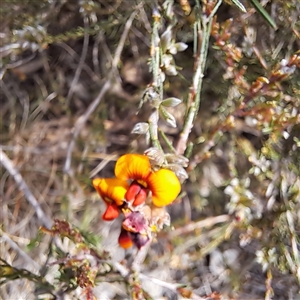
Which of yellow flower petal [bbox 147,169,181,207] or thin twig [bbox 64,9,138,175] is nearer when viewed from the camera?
yellow flower petal [bbox 147,169,181,207]

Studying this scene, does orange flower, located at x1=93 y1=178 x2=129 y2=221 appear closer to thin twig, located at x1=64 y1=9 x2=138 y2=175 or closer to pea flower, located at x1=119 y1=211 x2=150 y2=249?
pea flower, located at x1=119 y1=211 x2=150 y2=249

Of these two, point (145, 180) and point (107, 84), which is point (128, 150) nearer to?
point (107, 84)

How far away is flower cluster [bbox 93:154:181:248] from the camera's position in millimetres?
977

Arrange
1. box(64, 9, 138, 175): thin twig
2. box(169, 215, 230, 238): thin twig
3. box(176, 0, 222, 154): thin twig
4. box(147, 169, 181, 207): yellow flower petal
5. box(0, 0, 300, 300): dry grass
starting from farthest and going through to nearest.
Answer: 1. box(169, 215, 230, 238): thin twig
2. box(64, 9, 138, 175): thin twig
3. box(0, 0, 300, 300): dry grass
4. box(176, 0, 222, 154): thin twig
5. box(147, 169, 181, 207): yellow flower petal

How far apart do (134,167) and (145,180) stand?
0.12ft

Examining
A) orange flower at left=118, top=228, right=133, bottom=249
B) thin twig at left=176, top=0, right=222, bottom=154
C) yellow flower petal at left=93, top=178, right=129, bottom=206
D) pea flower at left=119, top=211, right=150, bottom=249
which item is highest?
thin twig at left=176, top=0, right=222, bottom=154

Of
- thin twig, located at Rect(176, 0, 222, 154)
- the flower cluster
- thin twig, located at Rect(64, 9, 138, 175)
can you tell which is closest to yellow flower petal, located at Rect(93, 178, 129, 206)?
the flower cluster

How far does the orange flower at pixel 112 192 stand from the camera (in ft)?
3.40

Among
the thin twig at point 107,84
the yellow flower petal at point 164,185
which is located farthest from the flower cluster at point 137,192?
the thin twig at point 107,84

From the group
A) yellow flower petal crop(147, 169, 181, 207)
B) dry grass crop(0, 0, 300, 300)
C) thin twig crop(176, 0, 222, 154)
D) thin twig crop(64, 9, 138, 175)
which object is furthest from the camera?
thin twig crop(64, 9, 138, 175)

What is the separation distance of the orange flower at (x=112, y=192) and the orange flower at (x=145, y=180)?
0.05 ft

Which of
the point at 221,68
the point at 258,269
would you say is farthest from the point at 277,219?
the point at 221,68

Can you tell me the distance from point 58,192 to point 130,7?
2.36 feet

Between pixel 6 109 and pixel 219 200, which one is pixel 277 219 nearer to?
pixel 219 200
